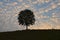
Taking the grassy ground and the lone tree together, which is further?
the lone tree

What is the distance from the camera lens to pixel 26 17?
74.4 m

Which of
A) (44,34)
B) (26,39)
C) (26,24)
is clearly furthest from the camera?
(26,24)

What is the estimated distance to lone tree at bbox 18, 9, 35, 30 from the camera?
2859 inches

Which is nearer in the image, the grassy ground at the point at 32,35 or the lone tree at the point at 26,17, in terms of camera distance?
the grassy ground at the point at 32,35

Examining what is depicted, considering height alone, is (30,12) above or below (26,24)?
above

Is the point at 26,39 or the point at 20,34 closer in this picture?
the point at 26,39

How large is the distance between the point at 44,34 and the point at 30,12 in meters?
26.0

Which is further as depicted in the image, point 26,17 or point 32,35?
point 26,17

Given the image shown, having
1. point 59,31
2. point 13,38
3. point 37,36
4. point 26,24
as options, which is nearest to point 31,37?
point 37,36

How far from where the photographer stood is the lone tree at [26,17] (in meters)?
72.6

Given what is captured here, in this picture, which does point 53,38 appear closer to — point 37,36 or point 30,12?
point 37,36

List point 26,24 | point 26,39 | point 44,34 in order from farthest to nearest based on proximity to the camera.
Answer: point 26,24 → point 44,34 → point 26,39

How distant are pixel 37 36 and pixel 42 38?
2.21 m

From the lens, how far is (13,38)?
1784 inches
